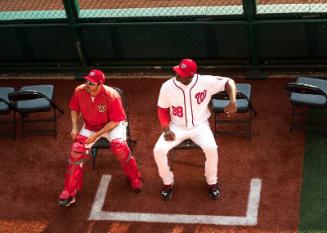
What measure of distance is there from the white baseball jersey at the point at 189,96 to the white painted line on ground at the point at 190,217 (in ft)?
3.71

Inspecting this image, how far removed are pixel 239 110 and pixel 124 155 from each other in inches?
67.8

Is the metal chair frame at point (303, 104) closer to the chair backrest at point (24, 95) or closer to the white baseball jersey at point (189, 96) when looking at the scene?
the white baseball jersey at point (189, 96)

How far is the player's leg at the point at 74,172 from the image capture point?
771 cm

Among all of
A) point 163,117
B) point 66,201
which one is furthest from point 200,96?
point 66,201

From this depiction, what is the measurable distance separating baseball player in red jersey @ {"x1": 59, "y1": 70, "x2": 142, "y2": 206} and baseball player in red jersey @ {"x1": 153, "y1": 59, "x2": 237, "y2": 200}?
1.49 feet

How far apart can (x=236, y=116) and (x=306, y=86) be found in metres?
1.52

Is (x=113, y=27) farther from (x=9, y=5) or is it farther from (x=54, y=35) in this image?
(x=9, y=5)

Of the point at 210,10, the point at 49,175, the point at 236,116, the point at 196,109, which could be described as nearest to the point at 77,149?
the point at 49,175

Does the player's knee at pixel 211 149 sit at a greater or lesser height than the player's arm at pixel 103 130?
lesser

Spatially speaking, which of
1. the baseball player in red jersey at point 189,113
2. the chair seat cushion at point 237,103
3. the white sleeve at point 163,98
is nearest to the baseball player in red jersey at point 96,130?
the baseball player in red jersey at point 189,113

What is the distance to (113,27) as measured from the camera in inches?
394

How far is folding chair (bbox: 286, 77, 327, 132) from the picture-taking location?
7.94 metres

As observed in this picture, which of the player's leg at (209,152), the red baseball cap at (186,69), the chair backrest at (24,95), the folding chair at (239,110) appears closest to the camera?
the red baseball cap at (186,69)

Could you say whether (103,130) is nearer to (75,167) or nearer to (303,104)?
(75,167)
